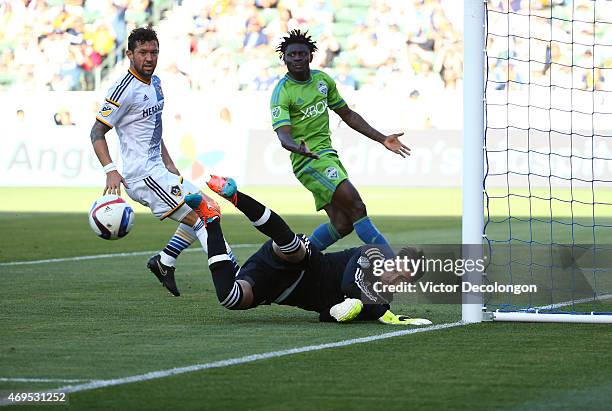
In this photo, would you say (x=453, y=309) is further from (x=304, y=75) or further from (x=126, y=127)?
(x=126, y=127)

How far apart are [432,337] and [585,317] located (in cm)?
125

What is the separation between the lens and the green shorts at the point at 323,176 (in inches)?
363

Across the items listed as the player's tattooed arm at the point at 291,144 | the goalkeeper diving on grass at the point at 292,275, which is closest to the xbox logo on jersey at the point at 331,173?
the player's tattooed arm at the point at 291,144

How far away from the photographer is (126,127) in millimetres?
9883

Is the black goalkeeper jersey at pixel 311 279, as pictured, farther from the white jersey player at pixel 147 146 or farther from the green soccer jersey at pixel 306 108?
the white jersey player at pixel 147 146

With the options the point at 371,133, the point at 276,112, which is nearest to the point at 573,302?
the point at 371,133

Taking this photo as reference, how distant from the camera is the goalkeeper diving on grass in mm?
7664

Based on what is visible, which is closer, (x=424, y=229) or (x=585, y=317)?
(x=585, y=317)

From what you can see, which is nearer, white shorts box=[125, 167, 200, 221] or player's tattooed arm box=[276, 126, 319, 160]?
player's tattooed arm box=[276, 126, 319, 160]

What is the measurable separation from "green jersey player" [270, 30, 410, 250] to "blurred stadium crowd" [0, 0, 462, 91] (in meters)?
18.7

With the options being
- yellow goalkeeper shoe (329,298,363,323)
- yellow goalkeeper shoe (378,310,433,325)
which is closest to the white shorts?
yellow goalkeeper shoe (329,298,363,323)

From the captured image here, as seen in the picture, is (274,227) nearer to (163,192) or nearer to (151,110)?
(163,192)

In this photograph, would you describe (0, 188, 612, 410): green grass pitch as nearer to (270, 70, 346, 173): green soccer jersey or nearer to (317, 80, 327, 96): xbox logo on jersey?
(270, 70, 346, 173): green soccer jersey

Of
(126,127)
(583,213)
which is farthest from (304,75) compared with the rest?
(583,213)
